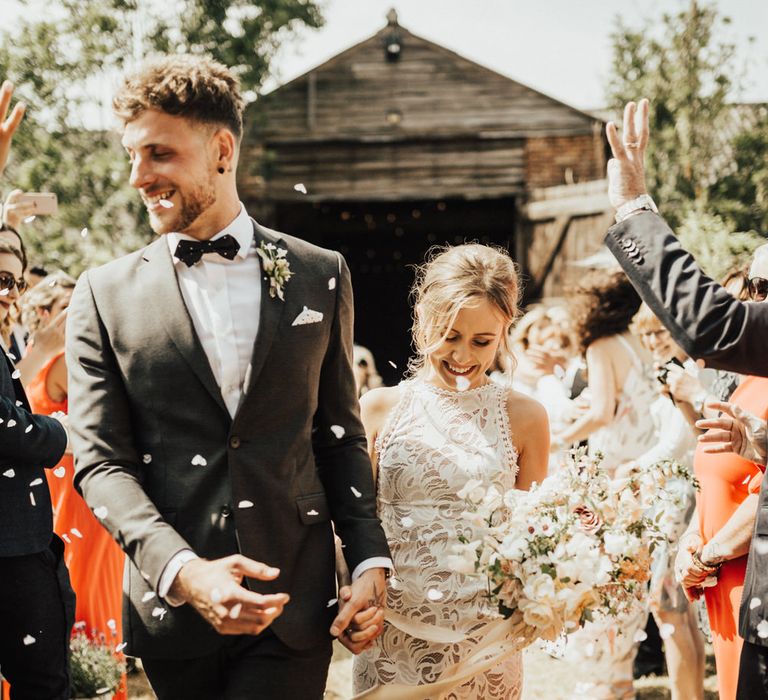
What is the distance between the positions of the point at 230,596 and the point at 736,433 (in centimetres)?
159

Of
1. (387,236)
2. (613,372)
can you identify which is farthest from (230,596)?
(387,236)

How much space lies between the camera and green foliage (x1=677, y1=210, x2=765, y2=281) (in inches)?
510

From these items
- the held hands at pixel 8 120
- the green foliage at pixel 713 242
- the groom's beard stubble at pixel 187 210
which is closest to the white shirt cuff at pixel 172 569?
the groom's beard stubble at pixel 187 210

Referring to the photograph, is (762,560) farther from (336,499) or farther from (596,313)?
(596,313)

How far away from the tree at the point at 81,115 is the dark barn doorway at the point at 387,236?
312 cm

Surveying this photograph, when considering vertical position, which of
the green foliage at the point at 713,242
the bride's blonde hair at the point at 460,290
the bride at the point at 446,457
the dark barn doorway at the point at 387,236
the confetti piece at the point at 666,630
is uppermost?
the bride's blonde hair at the point at 460,290

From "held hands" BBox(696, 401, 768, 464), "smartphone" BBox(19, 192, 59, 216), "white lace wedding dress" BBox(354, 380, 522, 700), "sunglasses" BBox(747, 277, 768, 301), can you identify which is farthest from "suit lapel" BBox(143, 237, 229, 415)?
"smartphone" BBox(19, 192, 59, 216)

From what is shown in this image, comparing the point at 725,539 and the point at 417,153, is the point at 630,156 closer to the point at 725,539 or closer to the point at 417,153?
the point at 725,539

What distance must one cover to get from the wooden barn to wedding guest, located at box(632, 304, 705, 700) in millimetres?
10919

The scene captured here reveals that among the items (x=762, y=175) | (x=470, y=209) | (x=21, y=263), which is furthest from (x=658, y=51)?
(x=21, y=263)

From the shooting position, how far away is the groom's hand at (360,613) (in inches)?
94.3

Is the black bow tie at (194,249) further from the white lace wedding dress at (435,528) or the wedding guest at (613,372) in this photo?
the wedding guest at (613,372)

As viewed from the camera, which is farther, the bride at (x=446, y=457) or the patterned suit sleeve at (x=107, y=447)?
the bride at (x=446, y=457)

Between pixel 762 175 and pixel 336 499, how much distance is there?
14967 mm
